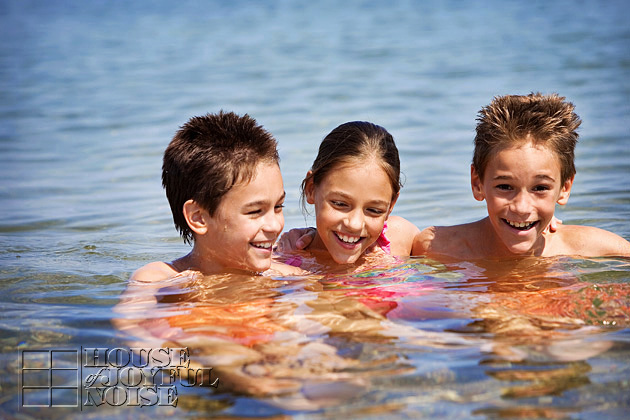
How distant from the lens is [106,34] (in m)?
24.2

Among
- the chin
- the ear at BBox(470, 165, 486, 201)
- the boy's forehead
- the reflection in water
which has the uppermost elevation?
the boy's forehead

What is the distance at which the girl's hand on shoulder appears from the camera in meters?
Result: 5.19

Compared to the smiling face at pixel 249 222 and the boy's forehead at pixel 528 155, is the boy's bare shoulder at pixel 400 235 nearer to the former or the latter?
the boy's forehead at pixel 528 155

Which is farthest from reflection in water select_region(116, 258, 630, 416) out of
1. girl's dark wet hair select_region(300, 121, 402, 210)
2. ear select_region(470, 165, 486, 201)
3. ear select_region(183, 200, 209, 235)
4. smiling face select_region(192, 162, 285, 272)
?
girl's dark wet hair select_region(300, 121, 402, 210)

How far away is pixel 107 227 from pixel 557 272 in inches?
160

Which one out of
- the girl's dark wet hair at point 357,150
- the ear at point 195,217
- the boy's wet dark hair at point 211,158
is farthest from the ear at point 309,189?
the ear at point 195,217

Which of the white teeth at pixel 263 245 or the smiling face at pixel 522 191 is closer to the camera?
the white teeth at pixel 263 245

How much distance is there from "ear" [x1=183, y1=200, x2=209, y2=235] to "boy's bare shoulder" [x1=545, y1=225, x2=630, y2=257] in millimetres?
2405

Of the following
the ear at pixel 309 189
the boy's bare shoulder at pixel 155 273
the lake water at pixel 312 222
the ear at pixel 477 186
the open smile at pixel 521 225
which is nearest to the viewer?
the lake water at pixel 312 222

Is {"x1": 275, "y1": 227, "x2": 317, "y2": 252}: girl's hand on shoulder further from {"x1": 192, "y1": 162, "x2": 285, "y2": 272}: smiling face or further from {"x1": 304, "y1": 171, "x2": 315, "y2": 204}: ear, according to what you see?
{"x1": 192, "y1": 162, "x2": 285, "y2": 272}: smiling face

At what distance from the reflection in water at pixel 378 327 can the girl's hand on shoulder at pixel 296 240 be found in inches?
17.7

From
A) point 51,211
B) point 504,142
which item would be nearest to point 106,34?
point 51,211

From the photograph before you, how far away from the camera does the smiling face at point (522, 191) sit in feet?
15.3

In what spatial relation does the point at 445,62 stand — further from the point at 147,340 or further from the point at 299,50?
the point at 147,340
